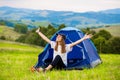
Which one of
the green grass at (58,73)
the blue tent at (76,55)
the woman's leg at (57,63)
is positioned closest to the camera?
the green grass at (58,73)

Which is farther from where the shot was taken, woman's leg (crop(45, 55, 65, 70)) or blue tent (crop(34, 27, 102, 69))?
blue tent (crop(34, 27, 102, 69))

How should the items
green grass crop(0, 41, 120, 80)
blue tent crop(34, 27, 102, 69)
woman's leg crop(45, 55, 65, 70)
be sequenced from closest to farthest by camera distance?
green grass crop(0, 41, 120, 80) < woman's leg crop(45, 55, 65, 70) < blue tent crop(34, 27, 102, 69)

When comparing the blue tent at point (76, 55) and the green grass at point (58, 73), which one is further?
the blue tent at point (76, 55)

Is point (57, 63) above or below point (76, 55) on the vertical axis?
above

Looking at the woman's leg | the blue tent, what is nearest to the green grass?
the woman's leg

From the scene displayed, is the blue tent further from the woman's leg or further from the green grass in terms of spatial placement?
the woman's leg

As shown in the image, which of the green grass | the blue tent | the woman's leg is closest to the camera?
the green grass

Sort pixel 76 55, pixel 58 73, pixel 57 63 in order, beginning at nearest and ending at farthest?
pixel 58 73 → pixel 57 63 → pixel 76 55

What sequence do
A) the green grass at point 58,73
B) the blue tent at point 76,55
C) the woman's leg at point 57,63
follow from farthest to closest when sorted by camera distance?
the blue tent at point 76,55
the woman's leg at point 57,63
the green grass at point 58,73

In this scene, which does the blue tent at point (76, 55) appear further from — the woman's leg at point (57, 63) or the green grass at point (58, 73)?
the woman's leg at point (57, 63)

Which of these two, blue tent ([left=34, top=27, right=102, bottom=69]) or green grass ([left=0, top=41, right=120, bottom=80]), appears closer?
green grass ([left=0, top=41, right=120, bottom=80])

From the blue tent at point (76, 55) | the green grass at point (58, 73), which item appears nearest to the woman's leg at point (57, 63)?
the green grass at point (58, 73)

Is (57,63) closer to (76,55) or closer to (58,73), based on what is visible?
(58,73)

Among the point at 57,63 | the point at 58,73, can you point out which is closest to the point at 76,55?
the point at 57,63
